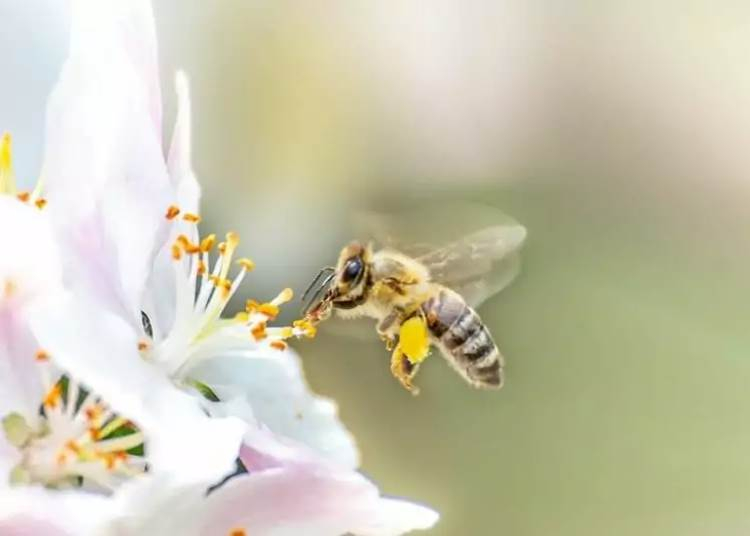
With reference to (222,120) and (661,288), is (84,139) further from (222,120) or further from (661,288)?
(661,288)

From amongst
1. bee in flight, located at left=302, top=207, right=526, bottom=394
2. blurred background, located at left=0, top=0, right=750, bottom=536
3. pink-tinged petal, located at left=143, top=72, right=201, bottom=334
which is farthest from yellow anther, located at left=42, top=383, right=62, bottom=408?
A: blurred background, located at left=0, top=0, right=750, bottom=536

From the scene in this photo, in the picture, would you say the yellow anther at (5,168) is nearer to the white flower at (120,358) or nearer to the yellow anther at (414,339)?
the white flower at (120,358)

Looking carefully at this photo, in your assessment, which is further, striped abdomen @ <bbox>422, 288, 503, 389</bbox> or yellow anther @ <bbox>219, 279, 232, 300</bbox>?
striped abdomen @ <bbox>422, 288, 503, 389</bbox>

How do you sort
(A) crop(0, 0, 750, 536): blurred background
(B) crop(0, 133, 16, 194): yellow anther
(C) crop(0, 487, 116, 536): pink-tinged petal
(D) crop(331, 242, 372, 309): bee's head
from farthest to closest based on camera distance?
(A) crop(0, 0, 750, 536): blurred background → (D) crop(331, 242, 372, 309): bee's head → (B) crop(0, 133, 16, 194): yellow anther → (C) crop(0, 487, 116, 536): pink-tinged petal

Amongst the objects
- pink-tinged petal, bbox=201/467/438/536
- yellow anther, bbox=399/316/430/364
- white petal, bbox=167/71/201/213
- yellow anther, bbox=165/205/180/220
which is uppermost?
white petal, bbox=167/71/201/213

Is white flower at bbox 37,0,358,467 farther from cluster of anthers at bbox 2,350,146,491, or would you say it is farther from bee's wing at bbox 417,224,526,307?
bee's wing at bbox 417,224,526,307

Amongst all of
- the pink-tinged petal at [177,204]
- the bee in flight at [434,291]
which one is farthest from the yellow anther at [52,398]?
the bee in flight at [434,291]
